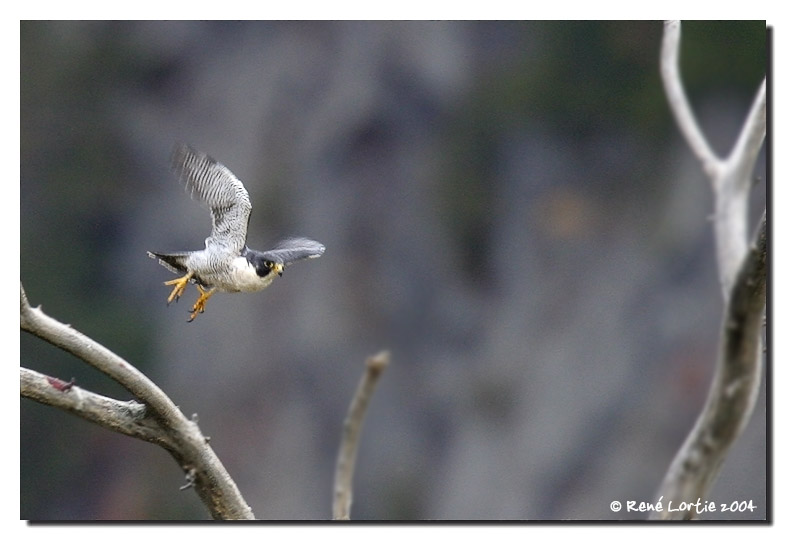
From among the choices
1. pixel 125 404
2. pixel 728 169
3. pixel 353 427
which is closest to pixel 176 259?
pixel 125 404

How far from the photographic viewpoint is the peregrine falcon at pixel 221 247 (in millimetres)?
1828

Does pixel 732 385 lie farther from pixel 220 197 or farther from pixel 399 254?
pixel 399 254

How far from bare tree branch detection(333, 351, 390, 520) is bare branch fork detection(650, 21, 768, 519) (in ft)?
2.07

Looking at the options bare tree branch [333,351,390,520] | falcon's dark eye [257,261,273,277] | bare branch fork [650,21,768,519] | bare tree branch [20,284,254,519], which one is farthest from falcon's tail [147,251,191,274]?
bare branch fork [650,21,768,519]

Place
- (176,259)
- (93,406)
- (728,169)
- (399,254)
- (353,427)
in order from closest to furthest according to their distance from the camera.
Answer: (93,406) → (353,427) → (176,259) → (728,169) → (399,254)

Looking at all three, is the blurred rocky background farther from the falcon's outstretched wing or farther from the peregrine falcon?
the peregrine falcon

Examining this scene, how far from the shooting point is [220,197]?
6.06 feet

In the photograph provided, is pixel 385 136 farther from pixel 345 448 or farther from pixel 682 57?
pixel 345 448

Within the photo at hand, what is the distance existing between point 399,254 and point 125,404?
1394mm

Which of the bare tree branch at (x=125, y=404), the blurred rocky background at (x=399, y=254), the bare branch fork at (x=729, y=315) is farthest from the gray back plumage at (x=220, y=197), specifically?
the bare branch fork at (x=729, y=315)

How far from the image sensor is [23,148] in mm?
2334

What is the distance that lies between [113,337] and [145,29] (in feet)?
2.59

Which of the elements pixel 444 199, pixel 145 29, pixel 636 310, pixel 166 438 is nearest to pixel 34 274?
pixel 145 29

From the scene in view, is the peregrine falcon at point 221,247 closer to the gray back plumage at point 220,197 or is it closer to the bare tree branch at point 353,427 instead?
the gray back plumage at point 220,197
